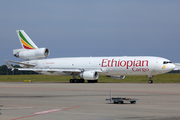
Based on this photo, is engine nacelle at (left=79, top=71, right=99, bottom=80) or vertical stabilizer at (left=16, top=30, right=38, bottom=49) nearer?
engine nacelle at (left=79, top=71, right=99, bottom=80)

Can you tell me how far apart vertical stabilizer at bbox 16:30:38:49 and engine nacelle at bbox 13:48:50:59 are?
35.6 inches

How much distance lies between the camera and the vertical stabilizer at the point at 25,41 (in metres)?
64.6

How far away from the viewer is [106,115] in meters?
13.8

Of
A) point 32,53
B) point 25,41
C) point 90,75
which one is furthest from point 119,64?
point 25,41

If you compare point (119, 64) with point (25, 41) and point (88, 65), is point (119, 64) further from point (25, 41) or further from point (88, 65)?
point (25, 41)

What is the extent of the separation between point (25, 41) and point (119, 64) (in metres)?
21.4

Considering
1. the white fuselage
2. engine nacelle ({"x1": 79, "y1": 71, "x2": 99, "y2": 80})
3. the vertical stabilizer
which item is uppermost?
the vertical stabilizer

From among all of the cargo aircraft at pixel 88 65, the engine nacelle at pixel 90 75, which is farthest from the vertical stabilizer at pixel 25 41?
the engine nacelle at pixel 90 75

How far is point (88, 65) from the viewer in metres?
57.4

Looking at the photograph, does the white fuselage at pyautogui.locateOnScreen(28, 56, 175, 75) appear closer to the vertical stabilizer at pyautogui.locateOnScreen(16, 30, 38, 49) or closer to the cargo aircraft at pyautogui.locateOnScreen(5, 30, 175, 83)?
the cargo aircraft at pyautogui.locateOnScreen(5, 30, 175, 83)

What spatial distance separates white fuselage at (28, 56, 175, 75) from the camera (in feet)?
168

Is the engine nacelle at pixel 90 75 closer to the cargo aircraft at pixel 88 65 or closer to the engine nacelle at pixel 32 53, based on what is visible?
the cargo aircraft at pixel 88 65

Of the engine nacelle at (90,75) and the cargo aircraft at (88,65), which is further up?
the cargo aircraft at (88,65)

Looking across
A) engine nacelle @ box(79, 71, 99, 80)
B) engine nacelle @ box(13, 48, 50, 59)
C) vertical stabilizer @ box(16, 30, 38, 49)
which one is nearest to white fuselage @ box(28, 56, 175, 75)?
engine nacelle @ box(79, 71, 99, 80)
